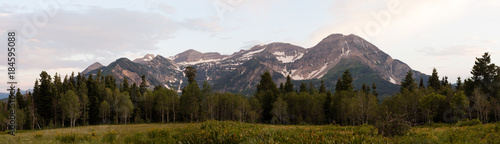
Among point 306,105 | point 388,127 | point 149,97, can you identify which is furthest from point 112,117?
point 388,127

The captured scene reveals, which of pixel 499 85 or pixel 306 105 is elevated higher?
pixel 499 85

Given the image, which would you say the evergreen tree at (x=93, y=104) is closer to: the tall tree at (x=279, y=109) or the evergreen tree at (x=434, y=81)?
the tall tree at (x=279, y=109)

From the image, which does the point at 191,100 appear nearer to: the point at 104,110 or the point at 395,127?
the point at 104,110

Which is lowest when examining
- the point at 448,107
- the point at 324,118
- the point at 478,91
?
the point at 324,118

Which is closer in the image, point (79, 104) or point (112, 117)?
point (79, 104)

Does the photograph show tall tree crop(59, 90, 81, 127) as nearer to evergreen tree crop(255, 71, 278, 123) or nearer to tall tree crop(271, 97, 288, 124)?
evergreen tree crop(255, 71, 278, 123)

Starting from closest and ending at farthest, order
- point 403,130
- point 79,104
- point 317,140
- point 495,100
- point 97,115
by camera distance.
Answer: point 317,140
point 403,130
point 495,100
point 79,104
point 97,115

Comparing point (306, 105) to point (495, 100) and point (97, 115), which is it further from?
point (97, 115)

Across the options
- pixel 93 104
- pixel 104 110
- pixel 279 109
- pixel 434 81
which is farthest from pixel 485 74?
pixel 93 104

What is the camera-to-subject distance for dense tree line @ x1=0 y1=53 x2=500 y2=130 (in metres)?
62.1

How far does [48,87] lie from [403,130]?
90.5 m

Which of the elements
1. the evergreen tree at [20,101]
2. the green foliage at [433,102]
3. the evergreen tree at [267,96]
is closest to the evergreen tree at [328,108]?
the evergreen tree at [267,96]

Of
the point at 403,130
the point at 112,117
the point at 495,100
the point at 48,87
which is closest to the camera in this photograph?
the point at 403,130

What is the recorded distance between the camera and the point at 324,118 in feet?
262
